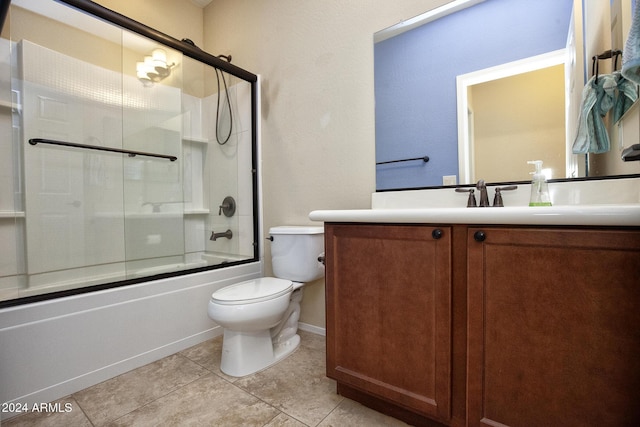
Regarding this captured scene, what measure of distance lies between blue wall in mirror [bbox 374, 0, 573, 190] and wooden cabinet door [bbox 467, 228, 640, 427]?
2.20ft

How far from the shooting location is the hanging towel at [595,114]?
1041 mm

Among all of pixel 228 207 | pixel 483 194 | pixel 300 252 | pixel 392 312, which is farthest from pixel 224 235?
pixel 483 194

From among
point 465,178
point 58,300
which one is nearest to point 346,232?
point 465,178

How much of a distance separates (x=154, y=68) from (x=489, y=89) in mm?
2128

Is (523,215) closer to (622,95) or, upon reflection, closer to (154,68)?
(622,95)

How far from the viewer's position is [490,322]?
839 millimetres

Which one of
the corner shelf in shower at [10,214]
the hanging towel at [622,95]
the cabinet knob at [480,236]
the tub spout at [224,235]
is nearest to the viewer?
the cabinet knob at [480,236]

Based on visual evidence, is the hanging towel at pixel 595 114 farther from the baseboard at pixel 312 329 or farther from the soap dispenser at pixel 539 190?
the baseboard at pixel 312 329

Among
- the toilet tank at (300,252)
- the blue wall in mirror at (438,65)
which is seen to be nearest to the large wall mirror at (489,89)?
the blue wall in mirror at (438,65)

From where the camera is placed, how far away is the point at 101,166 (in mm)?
1910

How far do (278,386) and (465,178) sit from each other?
1305mm

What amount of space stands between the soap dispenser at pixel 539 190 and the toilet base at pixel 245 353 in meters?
1.38

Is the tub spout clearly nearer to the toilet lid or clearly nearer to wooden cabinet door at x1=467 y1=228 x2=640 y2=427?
the toilet lid

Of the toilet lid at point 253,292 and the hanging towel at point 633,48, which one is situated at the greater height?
the hanging towel at point 633,48
